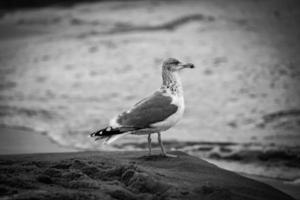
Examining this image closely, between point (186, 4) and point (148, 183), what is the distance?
1036 cm

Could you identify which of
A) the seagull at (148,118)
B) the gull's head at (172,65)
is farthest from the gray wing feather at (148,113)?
the gull's head at (172,65)

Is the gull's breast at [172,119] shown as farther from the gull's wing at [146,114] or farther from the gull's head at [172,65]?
the gull's head at [172,65]

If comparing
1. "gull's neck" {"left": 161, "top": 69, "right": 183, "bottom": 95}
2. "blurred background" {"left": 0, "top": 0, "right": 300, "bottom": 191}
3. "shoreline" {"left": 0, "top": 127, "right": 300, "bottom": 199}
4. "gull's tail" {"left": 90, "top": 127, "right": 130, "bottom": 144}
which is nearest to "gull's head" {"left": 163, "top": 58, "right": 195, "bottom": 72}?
"gull's neck" {"left": 161, "top": 69, "right": 183, "bottom": 95}

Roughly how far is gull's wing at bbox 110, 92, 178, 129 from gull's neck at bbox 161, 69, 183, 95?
0.21m

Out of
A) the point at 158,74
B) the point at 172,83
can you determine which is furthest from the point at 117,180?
the point at 158,74

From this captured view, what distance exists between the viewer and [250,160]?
6.44 meters

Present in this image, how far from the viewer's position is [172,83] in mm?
5027

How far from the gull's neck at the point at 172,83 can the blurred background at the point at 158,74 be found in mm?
1635

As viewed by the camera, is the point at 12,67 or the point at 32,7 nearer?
the point at 12,67

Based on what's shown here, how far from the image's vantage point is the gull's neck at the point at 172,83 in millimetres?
4984

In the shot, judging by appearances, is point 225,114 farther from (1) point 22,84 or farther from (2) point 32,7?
(2) point 32,7

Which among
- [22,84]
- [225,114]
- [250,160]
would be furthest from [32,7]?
[250,160]

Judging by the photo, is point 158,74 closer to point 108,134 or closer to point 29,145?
point 29,145

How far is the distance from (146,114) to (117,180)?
882 mm
